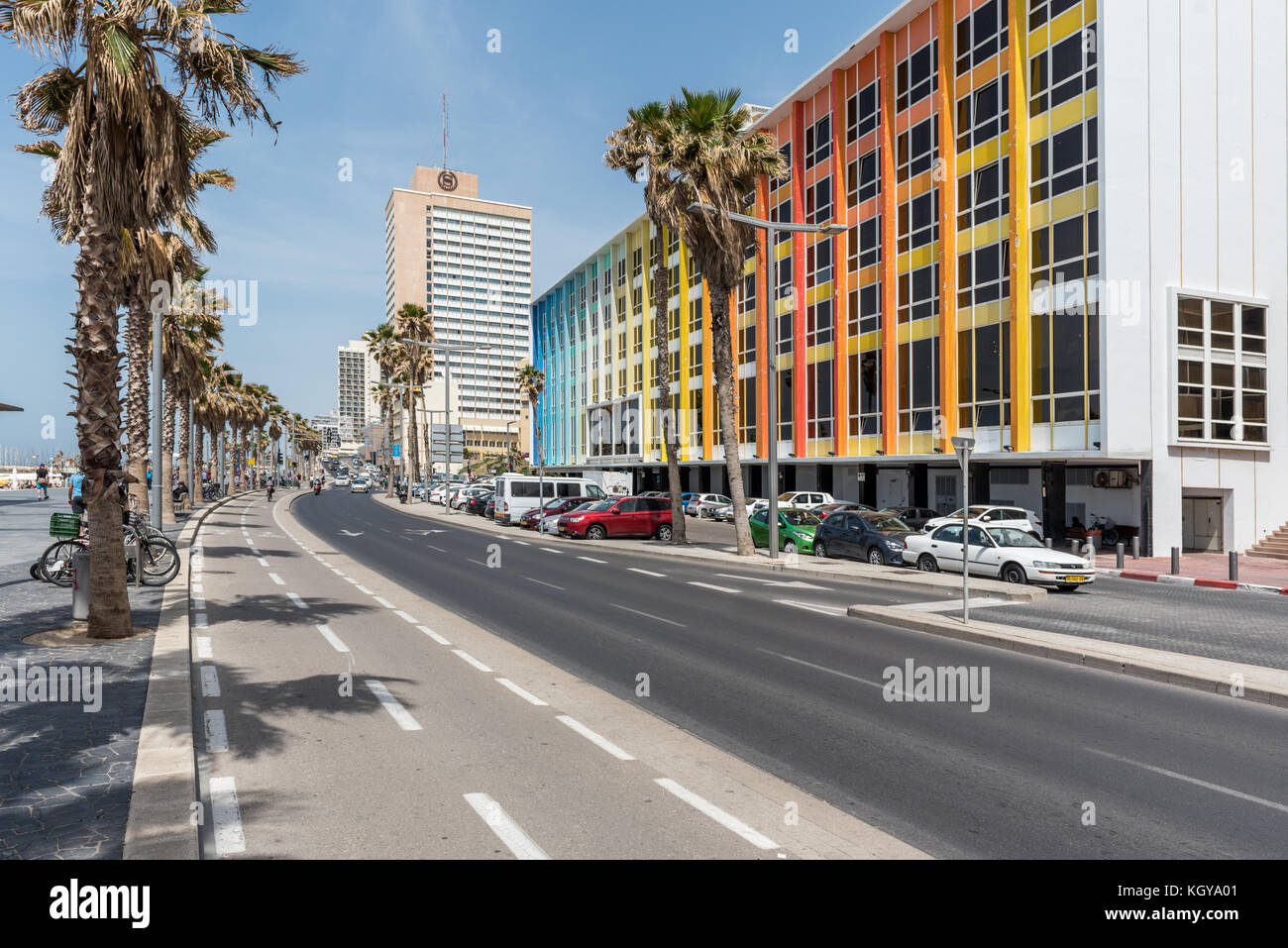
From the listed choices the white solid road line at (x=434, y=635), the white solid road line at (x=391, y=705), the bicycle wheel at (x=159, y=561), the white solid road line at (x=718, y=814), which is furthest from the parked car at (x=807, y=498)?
the white solid road line at (x=718, y=814)

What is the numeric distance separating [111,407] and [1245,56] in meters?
34.3

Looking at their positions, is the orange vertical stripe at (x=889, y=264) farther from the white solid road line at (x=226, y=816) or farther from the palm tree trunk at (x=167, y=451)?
the white solid road line at (x=226, y=816)

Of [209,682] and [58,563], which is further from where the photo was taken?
[58,563]

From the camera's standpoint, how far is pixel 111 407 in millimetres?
10914

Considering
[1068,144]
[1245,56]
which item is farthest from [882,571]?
[1245,56]

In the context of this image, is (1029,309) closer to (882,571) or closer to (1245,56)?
(1245,56)

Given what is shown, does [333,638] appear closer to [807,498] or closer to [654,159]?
[654,159]

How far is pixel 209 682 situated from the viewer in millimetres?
9031

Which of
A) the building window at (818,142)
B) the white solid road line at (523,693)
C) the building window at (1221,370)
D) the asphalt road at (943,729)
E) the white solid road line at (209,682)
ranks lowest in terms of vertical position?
the asphalt road at (943,729)

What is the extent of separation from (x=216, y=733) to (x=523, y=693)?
2.91 metres

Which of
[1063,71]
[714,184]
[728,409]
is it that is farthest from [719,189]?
[1063,71]

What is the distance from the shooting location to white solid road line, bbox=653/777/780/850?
17.3 feet

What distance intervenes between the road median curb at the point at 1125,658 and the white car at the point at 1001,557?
6528mm

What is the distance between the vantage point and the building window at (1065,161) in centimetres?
2708
